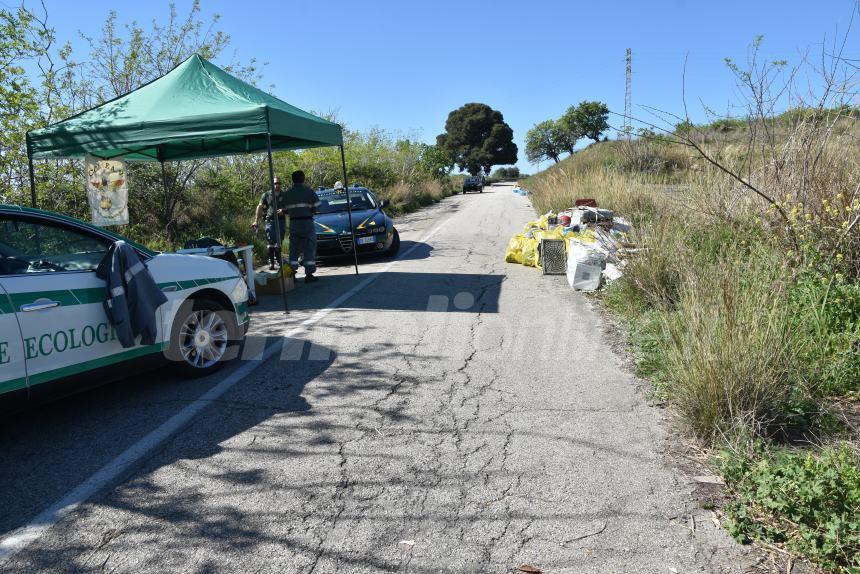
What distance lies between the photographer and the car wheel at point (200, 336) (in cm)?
526

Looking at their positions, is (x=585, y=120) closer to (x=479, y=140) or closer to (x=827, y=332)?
(x=479, y=140)

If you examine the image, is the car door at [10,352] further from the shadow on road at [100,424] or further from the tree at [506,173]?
the tree at [506,173]

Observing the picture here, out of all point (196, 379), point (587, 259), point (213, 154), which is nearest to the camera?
point (196, 379)

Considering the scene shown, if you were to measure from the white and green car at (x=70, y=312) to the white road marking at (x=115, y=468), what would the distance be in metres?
0.40

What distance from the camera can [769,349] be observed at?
13.2 feet

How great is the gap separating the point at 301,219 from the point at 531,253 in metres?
4.28

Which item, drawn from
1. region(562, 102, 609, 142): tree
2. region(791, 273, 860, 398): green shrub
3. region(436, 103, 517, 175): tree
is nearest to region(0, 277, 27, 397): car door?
region(791, 273, 860, 398): green shrub

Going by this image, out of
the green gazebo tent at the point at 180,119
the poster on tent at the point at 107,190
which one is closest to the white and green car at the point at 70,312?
the green gazebo tent at the point at 180,119

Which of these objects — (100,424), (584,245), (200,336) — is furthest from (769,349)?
(584,245)

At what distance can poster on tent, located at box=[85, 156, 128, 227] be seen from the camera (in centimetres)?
1005

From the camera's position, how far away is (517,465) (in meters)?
3.80

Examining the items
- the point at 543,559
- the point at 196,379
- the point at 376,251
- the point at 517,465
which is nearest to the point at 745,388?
the point at 517,465

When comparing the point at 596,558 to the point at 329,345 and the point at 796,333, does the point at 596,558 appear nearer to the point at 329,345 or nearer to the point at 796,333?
the point at 796,333

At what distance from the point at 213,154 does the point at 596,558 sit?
1178 centimetres
